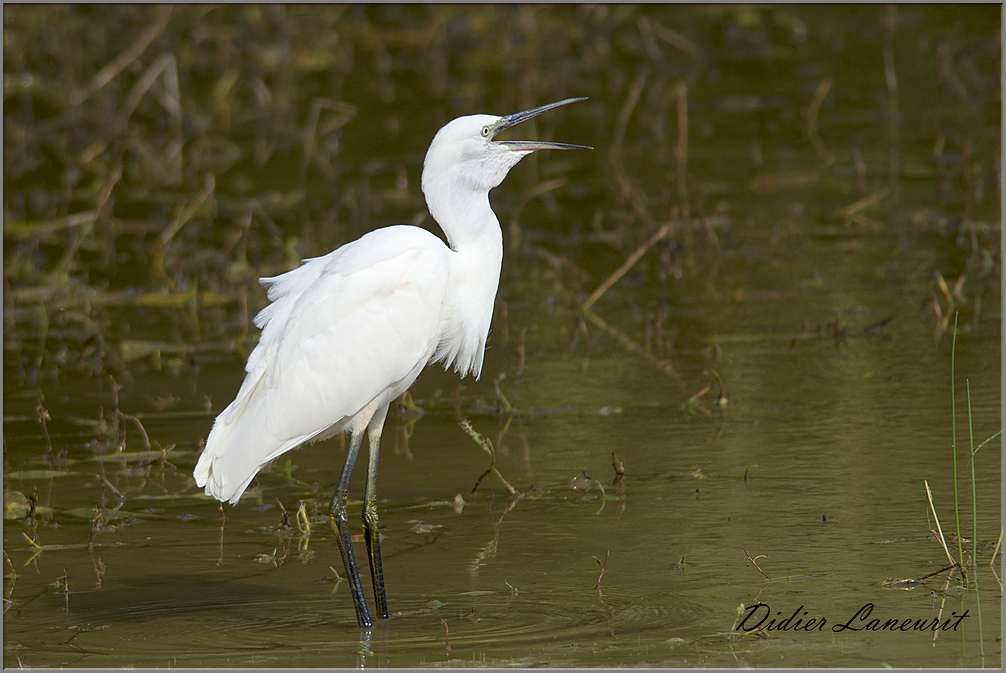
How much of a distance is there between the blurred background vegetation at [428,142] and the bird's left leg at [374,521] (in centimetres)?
244

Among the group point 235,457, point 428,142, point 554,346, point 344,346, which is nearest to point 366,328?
point 344,346

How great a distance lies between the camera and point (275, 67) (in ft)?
42.7

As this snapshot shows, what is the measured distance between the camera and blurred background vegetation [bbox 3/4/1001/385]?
7.68 meters

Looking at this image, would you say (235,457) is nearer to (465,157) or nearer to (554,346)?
(465,157)

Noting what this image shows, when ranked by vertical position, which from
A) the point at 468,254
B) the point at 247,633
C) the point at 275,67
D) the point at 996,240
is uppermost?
the point at 275,67

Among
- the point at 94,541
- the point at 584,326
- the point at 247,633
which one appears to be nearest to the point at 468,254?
the point at 247,633

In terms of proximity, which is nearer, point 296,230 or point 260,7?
point 296,230

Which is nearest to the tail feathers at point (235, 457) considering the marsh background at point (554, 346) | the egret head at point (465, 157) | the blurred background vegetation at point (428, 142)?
the marsh background at point (554, 346)

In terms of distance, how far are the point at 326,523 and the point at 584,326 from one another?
220 centimetres

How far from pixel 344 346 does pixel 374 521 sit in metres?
0.58

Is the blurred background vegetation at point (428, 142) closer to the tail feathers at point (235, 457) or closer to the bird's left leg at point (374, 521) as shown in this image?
the bird's left leg at point (374, 521)

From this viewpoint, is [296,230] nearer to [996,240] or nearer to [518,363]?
[518,363]

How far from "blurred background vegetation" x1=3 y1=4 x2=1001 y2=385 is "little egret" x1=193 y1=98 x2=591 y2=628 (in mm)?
2526

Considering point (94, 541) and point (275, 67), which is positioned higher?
point (275, 67)
